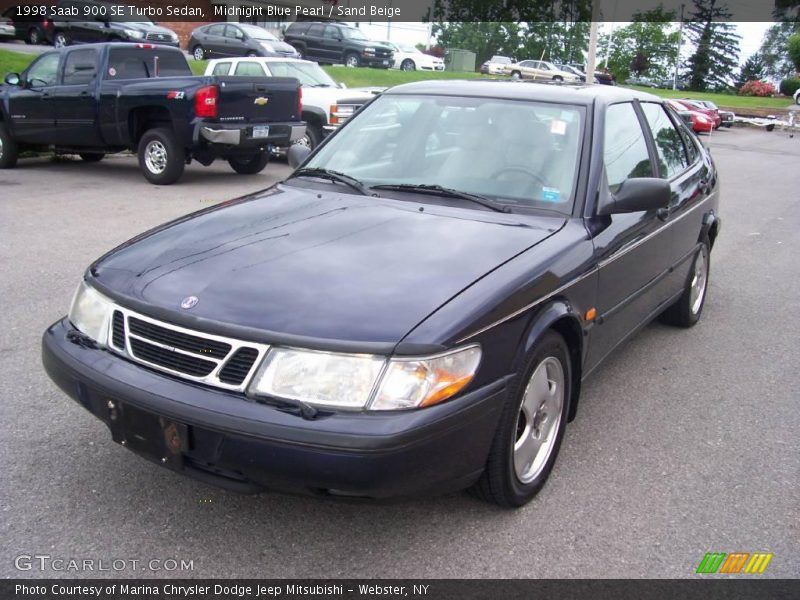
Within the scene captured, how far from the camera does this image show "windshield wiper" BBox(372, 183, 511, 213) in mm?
3633

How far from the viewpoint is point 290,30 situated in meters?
32.1

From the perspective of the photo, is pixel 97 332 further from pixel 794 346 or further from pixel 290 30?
pixel 290 30

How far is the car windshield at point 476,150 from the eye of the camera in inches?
148

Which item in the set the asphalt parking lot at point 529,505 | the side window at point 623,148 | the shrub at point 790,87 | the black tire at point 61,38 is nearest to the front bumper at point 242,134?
the asphalt parking lot at point 529,505

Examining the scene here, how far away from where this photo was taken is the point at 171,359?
2.75 meters

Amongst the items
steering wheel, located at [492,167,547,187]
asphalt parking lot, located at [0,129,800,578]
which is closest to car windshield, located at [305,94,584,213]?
steering wheel, located at [492,167,547,187]

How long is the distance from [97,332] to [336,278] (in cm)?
96

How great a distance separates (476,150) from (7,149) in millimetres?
10537

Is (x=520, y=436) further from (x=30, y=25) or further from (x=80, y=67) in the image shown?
(x=30, y=25)

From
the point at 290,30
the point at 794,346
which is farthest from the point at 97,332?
the point at 290,30

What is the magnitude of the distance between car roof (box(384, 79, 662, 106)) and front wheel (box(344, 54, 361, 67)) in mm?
29785

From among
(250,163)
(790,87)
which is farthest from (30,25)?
(790,87)

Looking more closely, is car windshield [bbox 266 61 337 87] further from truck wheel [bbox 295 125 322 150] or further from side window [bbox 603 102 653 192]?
side window [bbox 603 102 653 192]

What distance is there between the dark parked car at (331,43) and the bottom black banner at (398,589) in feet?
103
